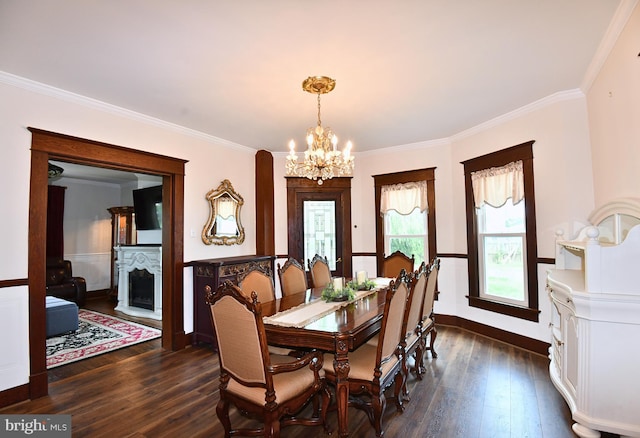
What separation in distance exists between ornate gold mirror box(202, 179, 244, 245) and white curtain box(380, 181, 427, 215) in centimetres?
226

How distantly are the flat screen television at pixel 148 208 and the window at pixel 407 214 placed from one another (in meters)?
3.72

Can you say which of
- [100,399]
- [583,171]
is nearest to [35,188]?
[100,399]

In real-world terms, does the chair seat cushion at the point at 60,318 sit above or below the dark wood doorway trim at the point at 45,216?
below

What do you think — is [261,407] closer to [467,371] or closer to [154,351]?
[467,371]

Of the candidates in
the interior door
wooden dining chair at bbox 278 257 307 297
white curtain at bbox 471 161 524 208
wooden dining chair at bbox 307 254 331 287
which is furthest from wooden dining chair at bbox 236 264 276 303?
white curtain at bbox 471 161 524 208

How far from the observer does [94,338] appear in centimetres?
428

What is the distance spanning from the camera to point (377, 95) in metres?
3.27

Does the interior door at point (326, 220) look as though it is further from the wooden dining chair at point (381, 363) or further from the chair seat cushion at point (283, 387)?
the chair seat cushion at point (283, 387)

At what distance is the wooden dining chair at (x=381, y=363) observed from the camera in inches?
81.7

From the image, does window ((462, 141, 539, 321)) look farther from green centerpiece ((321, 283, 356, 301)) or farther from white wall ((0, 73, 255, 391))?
white wall ((0, 73, 255, 391))

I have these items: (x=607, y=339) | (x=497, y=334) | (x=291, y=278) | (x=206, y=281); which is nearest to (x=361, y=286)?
(x=291, y=278)

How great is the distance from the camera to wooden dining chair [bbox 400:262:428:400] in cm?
243

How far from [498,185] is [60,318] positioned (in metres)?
5.87

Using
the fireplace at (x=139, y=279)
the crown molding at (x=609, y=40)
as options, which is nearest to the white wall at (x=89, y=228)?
the fireplace at (x=139, y=279)
